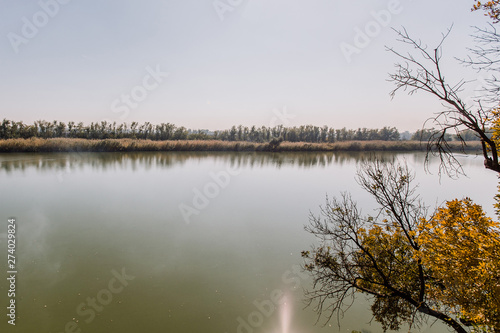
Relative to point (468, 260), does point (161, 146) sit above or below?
above

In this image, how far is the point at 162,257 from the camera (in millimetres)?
6605

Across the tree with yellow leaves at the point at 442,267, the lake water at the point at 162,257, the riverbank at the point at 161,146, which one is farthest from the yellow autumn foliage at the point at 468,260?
the riverbank at the point at 161,146

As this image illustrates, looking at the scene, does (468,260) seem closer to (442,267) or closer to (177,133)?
(442,267)

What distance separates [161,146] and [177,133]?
29.5 feet

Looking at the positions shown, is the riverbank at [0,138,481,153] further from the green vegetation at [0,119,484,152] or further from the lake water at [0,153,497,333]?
the lake water at [0,153,497,333]

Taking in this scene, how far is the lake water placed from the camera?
15.0ft

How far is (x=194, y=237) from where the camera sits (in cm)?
794

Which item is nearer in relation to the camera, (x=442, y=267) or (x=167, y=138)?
(x=442, y=267)

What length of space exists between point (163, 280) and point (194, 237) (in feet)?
7.70

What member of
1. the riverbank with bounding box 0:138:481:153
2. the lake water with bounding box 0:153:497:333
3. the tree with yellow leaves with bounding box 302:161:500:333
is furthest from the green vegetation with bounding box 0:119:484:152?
the tree with yellow leaves with bounding box 302:161:500:333

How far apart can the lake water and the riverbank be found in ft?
53.4

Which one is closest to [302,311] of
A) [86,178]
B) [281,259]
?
[281,259]

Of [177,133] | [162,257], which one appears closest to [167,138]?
[177,133]

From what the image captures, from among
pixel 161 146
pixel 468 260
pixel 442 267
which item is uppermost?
pixel 161 146
